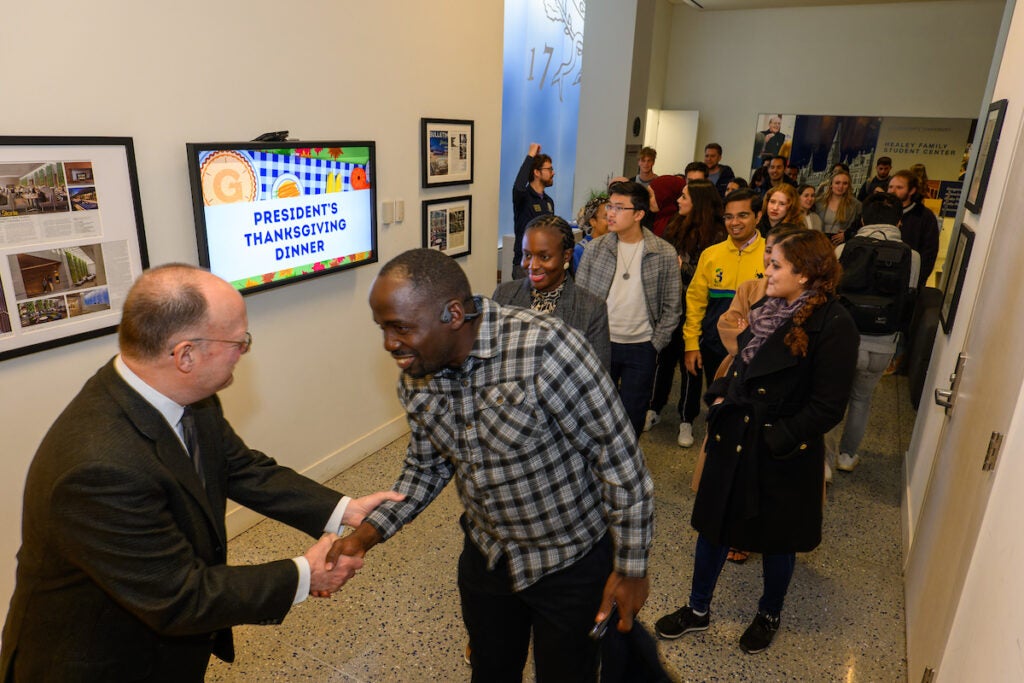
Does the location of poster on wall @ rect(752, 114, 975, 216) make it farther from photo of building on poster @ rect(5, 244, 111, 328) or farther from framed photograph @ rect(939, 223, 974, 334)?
photo of building on poster @ rect(5, 244, 111, 328)

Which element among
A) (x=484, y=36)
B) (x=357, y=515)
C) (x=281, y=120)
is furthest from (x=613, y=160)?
(x=357, y=515)

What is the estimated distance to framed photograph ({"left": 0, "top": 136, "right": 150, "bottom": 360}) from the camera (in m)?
2.04

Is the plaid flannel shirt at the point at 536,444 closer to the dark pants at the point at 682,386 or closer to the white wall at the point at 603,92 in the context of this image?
the dark pants at the point at 682,386

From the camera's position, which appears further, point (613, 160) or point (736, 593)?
point (613, 160)

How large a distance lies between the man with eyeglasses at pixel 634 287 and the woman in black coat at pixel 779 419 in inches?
36.1

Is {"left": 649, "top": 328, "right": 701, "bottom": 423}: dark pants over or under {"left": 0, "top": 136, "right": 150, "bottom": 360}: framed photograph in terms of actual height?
under

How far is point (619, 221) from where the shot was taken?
3.40m

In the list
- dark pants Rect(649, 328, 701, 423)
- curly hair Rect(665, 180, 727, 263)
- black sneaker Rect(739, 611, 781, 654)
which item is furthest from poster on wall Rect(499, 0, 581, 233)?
black sneaker Rect(739, 611, 781, 654)

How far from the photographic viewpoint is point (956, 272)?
132 inches

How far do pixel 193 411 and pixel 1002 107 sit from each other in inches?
145

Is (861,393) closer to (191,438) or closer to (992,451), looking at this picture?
(992,451)

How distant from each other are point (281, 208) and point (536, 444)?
7.00 ft

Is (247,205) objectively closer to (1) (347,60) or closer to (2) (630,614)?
(1) (347,60)

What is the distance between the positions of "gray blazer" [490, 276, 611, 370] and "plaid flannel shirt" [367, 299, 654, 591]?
114 centimetres
